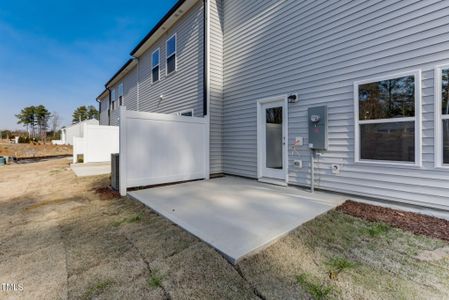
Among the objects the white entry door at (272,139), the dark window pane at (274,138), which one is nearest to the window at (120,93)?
the white entry door at (272,139)

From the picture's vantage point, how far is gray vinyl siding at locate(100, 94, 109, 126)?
702 inches

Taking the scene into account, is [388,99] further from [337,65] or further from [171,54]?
[171,54]

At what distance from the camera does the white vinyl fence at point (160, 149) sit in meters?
4.93

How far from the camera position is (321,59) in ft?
15.2

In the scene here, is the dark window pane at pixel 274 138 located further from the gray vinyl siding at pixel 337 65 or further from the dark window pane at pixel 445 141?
the dark window pane at pixel 445 141

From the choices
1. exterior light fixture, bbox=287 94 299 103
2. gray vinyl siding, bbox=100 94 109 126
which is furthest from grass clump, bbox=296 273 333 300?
gray vinyl siding, bbox=100 94 109 126

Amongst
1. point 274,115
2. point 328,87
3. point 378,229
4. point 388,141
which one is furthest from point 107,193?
point 388,141

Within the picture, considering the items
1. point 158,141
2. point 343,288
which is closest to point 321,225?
point 343,288

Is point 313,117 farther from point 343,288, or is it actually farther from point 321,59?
point 343,288

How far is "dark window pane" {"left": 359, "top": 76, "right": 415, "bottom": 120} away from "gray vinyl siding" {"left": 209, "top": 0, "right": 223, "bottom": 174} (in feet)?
13.6

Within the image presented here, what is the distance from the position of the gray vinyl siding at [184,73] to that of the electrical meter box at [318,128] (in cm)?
379

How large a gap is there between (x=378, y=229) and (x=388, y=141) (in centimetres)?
176

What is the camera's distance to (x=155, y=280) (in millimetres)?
1940

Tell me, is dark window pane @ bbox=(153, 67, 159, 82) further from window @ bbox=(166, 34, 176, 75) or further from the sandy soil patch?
the sandy soil patch
